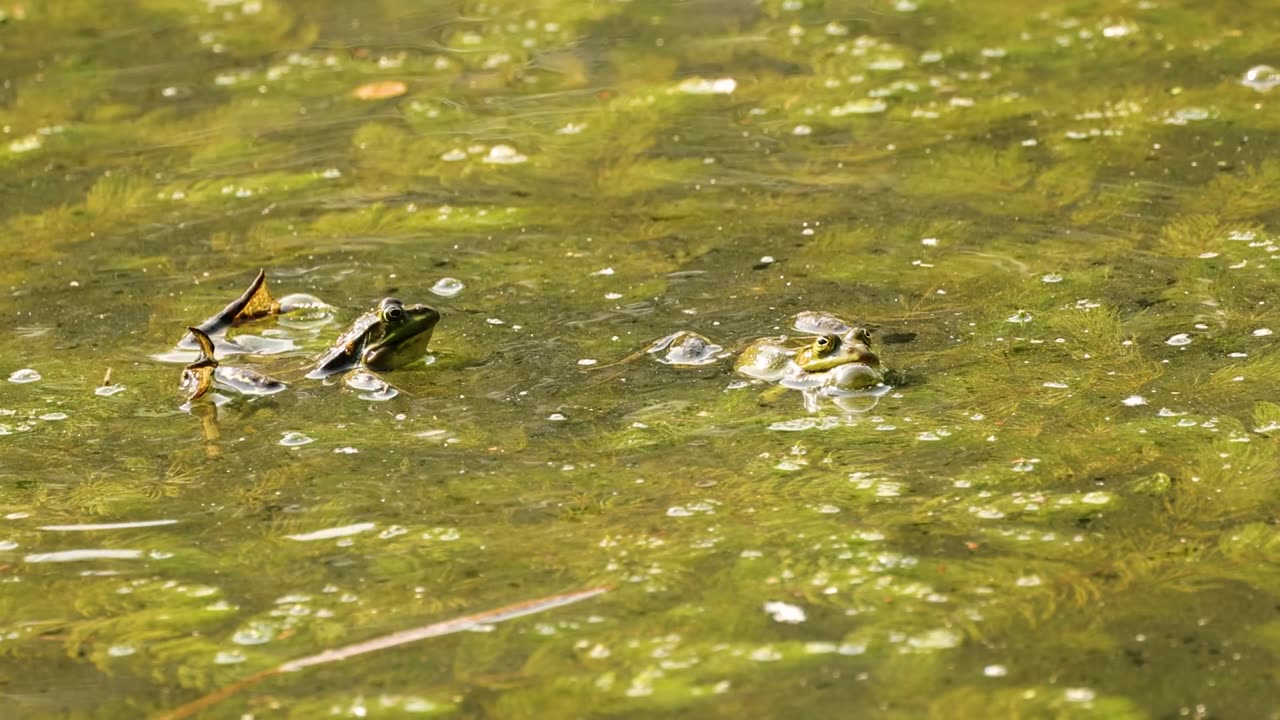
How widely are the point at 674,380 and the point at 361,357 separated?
2.35 feet

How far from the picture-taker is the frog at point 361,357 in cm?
324

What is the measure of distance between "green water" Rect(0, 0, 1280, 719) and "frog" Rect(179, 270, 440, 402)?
0.08 metres

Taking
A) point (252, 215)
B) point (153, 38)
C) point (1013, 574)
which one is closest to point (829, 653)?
point (1013, 574)

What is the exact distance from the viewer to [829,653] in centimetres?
220

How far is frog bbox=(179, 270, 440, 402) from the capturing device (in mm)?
3242

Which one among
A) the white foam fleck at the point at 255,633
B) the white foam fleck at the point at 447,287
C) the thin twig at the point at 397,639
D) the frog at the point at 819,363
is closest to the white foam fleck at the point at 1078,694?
the thin twig at the point at 397,639

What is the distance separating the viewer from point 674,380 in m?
3.20

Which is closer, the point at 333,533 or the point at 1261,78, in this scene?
the point at 333,533

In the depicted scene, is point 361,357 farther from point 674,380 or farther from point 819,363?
point 819,363

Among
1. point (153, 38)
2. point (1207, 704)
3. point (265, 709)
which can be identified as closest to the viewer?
point (1207, 704)

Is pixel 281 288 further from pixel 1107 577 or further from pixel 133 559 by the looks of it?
pixel 1107 577

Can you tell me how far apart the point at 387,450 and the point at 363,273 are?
3.73 feet

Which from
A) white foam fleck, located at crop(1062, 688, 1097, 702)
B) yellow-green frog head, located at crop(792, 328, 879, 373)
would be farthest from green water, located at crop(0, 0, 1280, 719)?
yellow-green frog head, located at crop(792, 328, 879, 373)

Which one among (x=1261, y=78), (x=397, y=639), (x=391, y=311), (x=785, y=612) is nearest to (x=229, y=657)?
(x=397, y=639)
